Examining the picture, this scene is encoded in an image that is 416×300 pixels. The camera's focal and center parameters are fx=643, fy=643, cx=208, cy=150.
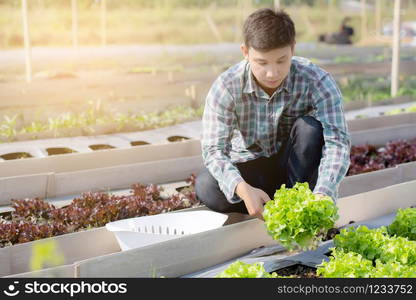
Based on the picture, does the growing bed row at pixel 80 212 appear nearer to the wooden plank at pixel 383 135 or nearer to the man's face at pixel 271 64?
the man's face at pixel 271 64

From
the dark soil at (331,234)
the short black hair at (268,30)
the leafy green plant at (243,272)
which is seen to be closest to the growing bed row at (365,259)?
the leafy green plant at (243,272)

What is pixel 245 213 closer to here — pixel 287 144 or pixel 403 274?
pixel 287 144

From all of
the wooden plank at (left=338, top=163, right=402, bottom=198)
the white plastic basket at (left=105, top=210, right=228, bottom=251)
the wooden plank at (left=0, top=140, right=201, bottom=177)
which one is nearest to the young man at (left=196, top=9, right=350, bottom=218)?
the white plastic basket at (left=105, top=210, right=228, bottom=251)

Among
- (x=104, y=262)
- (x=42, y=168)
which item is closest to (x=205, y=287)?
(x=104, y=262)

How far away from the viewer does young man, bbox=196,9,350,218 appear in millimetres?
2688

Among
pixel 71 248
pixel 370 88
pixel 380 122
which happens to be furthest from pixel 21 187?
pixel 370 88

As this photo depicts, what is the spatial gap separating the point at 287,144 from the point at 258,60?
1.90 ft

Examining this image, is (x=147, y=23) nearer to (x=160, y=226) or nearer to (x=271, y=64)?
A: (x=160, y=226)

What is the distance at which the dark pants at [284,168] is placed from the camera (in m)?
2.95

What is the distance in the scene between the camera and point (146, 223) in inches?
122

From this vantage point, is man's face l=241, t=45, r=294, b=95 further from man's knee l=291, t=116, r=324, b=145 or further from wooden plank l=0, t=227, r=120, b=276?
wooden plank l=0, t=227, r=120, b=276

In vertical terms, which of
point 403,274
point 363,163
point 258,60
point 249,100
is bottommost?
point 363,163

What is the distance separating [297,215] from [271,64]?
0.64m

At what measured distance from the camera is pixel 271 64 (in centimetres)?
266
